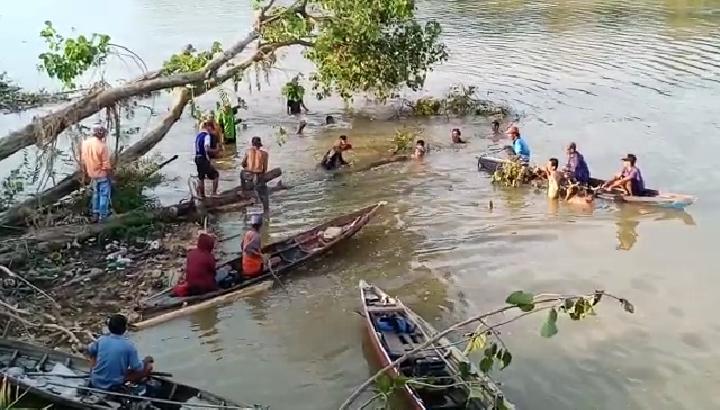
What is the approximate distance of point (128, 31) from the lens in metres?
41.5

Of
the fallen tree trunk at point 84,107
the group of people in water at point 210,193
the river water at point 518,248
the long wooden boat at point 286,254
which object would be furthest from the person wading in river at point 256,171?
the long wooden boat at point 286,254

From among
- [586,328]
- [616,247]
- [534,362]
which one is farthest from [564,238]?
[534,362]

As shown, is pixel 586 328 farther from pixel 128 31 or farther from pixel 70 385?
pixel 128 31

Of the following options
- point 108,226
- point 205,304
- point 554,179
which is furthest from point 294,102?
point 205,304

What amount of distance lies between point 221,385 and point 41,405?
7.08 ft

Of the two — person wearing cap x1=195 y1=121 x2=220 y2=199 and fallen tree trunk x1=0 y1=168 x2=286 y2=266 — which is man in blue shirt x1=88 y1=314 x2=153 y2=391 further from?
person wearing cap x1=195 y1=121 x2=220 y2=199

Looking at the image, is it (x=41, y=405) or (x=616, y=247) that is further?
(x=616, y=247)

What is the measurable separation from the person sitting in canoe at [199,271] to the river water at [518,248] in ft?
1.30

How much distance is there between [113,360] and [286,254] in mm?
5361

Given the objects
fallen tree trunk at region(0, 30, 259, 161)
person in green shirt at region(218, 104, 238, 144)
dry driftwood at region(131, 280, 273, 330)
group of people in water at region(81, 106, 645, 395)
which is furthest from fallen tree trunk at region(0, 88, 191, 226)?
dry driftwood at region(131, 280, 273, 330)

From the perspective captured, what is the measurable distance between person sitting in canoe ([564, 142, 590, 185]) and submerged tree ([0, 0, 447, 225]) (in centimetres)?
542

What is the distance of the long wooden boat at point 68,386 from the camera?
8375 mm

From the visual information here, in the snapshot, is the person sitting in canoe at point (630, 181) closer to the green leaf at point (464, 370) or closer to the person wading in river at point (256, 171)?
the person wading in river at point (256, 171)

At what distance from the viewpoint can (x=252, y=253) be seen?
12.2 metres
